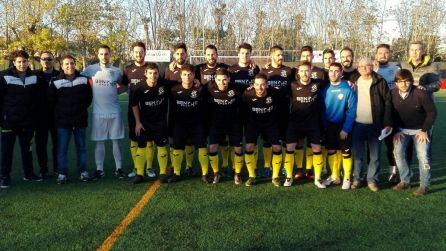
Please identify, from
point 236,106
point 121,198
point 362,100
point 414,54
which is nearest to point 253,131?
point 236,106

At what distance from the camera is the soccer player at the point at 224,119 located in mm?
5844

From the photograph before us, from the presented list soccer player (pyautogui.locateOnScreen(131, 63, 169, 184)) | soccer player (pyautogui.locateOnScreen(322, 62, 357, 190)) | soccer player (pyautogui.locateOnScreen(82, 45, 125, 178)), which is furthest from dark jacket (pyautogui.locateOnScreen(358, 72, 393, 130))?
soccer player (pyautogui.locateOnScreen(82, 45, 125, 178))

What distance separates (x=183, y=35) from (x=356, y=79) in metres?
28.4

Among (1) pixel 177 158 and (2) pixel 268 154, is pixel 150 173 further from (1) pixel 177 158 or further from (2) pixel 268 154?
(2) pixel 268 154

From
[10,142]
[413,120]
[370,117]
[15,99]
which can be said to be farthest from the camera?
[10,142]

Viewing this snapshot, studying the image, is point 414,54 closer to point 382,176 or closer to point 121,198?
point 382,176

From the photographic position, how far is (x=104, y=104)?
6281 mm

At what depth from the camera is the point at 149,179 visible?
628cm

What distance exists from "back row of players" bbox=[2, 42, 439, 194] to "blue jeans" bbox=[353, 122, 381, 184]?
15mm

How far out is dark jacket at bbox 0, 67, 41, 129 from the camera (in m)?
5.76

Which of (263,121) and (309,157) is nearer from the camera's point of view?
(263,121)

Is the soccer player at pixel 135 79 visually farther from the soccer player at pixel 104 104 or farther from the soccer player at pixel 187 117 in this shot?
the soccer player at pixel 187 117

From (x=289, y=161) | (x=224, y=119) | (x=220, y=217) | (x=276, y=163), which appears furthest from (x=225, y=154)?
(x=220, y=217)

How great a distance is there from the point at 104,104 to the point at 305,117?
3.14m
